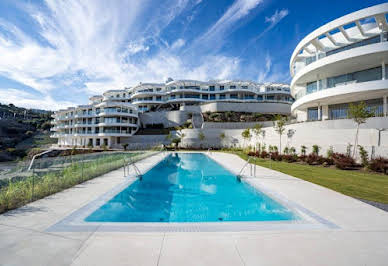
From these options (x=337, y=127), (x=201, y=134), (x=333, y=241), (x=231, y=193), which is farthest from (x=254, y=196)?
(x=201, y=134)

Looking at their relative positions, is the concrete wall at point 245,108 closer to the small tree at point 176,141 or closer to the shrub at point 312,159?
the small tree at point 176,141

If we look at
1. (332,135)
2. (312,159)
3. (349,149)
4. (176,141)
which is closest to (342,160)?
(349,149)

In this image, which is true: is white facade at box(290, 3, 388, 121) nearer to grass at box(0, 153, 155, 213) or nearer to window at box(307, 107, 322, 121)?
window at box(307, 107, 322, 121)

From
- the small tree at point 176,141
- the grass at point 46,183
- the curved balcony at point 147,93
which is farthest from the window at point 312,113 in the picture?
the curved balcony at point 147,93

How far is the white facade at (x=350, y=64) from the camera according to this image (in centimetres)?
1627

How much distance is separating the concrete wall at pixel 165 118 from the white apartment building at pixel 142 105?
1.39m

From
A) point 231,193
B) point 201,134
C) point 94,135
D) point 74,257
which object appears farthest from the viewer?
point 94,135

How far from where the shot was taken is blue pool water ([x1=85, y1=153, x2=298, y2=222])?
5648mm

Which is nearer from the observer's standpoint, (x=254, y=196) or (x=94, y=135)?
(x=254, y=196)

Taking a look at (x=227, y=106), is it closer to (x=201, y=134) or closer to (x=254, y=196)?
(x=201, y=134)

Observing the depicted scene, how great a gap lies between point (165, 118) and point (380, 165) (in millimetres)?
44490

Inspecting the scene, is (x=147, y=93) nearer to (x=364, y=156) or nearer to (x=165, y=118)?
(x=165, y=118)

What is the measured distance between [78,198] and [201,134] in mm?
30798

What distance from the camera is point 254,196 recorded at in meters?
7.59
